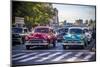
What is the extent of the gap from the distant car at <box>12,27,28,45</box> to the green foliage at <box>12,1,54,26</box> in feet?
0.44

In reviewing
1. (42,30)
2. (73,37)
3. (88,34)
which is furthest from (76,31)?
(42,30)

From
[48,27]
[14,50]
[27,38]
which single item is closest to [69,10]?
[48,27]

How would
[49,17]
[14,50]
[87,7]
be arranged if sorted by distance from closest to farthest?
[14,50] → [49,17] → [87,7]

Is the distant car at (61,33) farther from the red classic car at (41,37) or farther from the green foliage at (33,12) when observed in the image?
the green foliage at (33,12)

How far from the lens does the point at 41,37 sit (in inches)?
109

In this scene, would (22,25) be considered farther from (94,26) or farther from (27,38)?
(94,26)

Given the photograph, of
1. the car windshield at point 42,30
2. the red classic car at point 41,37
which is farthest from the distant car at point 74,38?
the car windshield at point 42,30

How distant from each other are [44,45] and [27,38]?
29 centimetres

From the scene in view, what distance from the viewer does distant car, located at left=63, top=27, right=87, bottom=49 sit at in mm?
2880

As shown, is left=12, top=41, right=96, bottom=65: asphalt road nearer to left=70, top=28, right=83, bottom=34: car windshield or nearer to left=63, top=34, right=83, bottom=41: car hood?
left=63, top=34, right=83, bottom=41: car hood

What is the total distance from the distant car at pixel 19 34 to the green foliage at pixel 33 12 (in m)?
0.13

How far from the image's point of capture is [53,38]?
281 cm

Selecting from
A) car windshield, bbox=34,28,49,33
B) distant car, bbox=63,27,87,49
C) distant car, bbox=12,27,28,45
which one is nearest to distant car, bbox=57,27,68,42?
distant car, bbox=63,27,87,49

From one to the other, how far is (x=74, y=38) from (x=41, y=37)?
0.55 m
